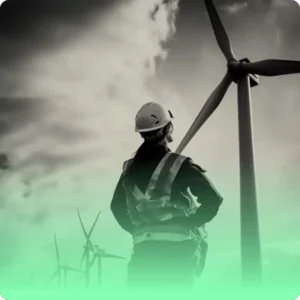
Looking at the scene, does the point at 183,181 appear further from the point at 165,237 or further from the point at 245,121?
the point at 245,121

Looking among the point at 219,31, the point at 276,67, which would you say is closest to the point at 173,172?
the point at 219,31

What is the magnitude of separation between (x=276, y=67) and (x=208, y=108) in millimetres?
596

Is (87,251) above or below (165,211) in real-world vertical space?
above

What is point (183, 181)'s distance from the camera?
8.59 feet

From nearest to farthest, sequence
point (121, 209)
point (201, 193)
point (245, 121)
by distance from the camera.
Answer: point (201, 193)
point (121, 209)
point (245, 121)

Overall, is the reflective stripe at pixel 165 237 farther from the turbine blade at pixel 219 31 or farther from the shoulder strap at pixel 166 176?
the turbine blade at pixel 219 31

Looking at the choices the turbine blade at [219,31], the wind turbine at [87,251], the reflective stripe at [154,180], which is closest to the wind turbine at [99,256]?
the wind turbine at [87,251]

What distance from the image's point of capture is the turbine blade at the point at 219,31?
3.49 m

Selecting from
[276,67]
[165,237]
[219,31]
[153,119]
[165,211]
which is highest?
[219,31]

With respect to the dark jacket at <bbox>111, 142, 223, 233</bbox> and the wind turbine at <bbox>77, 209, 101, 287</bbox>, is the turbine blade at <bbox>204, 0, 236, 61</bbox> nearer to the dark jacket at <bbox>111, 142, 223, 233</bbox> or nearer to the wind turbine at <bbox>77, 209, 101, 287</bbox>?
the dark jacket at <bbox>111, 142, 223, 233</bbox>

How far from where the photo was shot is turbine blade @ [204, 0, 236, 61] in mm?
3488

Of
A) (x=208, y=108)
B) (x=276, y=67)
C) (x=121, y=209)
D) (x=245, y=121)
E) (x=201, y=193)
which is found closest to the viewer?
(x=201, y=193)

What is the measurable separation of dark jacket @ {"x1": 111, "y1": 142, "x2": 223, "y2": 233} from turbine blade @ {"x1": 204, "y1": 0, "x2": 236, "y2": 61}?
1139 mm

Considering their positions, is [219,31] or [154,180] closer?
[154,180]
